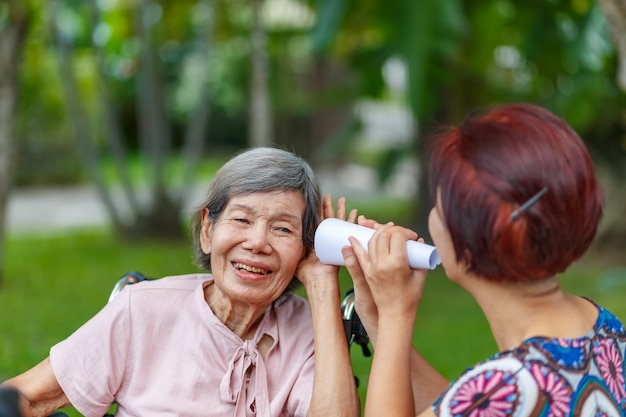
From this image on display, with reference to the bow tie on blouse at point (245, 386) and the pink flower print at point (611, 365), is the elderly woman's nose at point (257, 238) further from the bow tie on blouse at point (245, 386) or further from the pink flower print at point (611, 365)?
the pink flower print at point (611, 365)

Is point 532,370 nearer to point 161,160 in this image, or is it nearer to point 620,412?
point 620,412

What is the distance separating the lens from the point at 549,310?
1.91 metres

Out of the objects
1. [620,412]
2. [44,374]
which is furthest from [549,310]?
[44,374]

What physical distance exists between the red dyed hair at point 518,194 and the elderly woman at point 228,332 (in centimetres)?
67

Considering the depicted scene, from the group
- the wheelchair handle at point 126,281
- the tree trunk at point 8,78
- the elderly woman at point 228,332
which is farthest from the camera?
the tree trunk at point 8,78

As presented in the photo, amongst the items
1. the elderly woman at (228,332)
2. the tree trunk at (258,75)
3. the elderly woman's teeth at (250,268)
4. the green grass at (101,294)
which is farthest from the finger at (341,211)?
the tree trunk at (258,75)

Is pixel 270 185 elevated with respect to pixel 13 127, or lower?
elevated

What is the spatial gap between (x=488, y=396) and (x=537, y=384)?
0.09 meters

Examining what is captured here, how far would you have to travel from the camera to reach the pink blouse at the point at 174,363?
2467 millimetres

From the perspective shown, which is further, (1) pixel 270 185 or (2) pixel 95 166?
(2) pixel 95 166

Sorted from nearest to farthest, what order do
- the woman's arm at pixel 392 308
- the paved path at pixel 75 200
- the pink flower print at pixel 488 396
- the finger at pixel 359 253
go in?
the pink flower print at pixel 488 396 < the woman's arm at pixel 392 308 < the finger at pixel 359 253 < the paved path at pixel 75 200

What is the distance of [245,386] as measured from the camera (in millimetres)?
2486

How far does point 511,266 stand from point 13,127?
6411mm

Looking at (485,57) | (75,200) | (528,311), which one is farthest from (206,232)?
(75,200)
